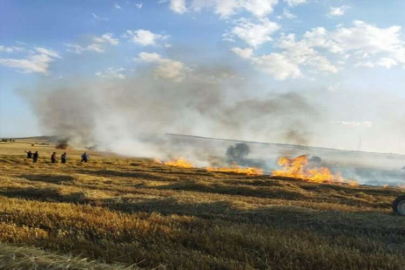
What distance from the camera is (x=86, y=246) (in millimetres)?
5551

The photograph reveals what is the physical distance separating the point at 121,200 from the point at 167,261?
753 cm

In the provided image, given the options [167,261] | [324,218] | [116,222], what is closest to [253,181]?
[324,218]

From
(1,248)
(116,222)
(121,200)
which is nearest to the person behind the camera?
(1,248)

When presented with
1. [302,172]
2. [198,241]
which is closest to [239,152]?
[302,172]

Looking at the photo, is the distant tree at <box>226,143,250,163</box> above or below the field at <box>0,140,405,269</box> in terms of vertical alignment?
above

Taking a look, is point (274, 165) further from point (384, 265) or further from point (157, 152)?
point (384, 265)

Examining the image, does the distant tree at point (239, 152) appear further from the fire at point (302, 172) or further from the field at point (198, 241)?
the field at point (198, 241)

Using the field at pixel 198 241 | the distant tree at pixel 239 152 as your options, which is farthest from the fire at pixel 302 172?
the distant tree at pixel 239 152

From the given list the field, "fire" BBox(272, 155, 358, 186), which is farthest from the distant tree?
the field

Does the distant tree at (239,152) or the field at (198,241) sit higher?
the distant tree at (239,152)

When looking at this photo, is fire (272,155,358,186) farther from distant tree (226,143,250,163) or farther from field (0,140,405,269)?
distant tree (226,143,250,163)

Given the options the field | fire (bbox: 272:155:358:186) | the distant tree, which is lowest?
the field

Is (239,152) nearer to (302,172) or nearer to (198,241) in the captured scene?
(302,172)

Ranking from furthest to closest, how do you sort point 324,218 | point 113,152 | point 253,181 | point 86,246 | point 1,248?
point 113,152, point 253,181, point 324,218, point 86,246, point 1,248
